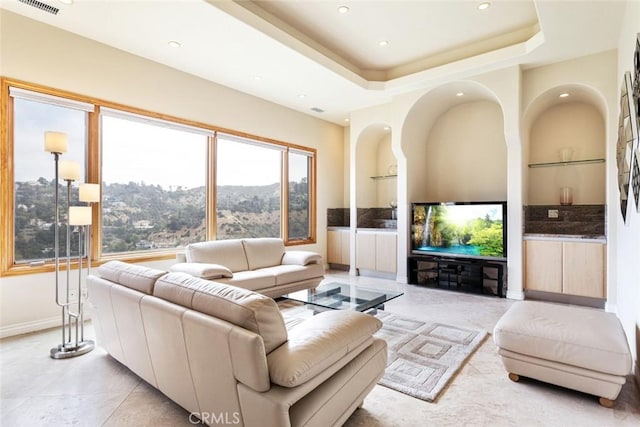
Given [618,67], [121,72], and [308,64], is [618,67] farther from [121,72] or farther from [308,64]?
[121,72]

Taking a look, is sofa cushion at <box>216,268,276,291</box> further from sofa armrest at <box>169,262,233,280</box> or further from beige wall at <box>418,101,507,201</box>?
beige wall at <box>418,101,507,201</box>

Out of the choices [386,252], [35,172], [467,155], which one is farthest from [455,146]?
[35,172]

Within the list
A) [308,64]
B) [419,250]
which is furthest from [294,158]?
[419,250]

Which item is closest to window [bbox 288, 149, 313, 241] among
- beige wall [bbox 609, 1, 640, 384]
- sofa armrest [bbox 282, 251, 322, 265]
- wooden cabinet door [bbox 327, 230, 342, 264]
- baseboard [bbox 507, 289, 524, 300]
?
wooden cabinet door [bbox 327, 230, 342, 264]

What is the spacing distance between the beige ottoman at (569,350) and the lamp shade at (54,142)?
146 inches

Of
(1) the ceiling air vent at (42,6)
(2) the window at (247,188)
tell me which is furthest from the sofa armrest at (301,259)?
(1) the ceiling air vent at (42,6)

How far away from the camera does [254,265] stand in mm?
4414

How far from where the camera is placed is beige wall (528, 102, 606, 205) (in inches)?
172

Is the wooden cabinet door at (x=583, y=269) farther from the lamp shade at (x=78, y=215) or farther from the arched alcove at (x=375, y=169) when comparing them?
the lamp shade at (x=78, y=215)

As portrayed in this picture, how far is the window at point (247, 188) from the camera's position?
502cm

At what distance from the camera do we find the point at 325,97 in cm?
535

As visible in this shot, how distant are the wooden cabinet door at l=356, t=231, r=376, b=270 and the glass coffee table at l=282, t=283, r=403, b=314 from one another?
220cm

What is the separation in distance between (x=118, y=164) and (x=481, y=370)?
14.3 feet

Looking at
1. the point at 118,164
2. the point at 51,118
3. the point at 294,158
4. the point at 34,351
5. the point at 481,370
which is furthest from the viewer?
the point at 294,158
